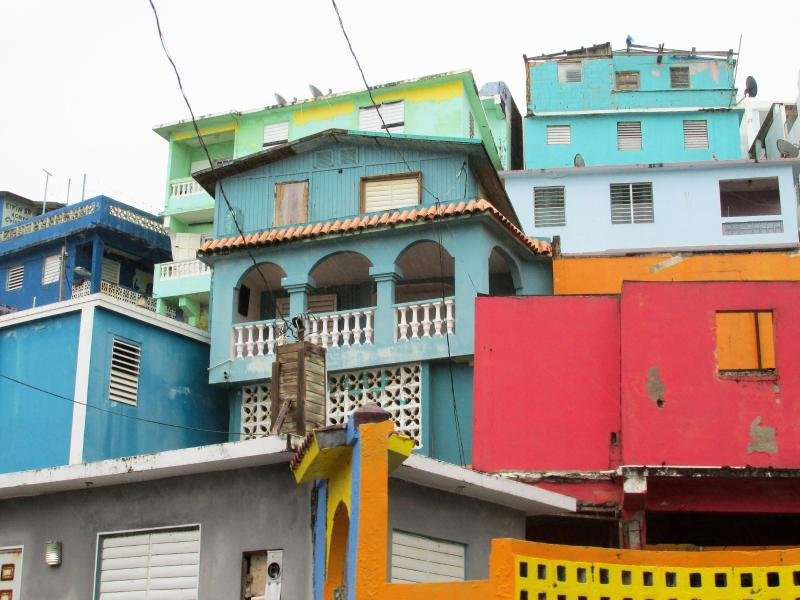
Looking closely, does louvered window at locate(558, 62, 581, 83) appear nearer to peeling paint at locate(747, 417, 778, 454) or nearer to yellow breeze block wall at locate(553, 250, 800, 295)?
yellow breeze block wall at locate(553, 250, 800, 295)

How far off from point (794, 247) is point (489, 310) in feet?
22.2

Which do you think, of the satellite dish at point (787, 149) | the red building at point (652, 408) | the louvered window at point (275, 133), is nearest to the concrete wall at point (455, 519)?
the red building at point (652, 408)

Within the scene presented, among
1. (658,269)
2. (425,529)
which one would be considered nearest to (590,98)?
(658,269)

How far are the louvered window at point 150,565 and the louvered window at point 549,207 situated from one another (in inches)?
788

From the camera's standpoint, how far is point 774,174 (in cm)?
3133

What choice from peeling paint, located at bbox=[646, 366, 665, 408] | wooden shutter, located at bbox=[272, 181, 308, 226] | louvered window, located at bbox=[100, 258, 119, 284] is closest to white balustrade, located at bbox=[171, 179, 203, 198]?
louvered window, located at bbox=[100, 258, 119, 284]

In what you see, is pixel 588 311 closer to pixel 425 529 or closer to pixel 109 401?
pixel 425 529

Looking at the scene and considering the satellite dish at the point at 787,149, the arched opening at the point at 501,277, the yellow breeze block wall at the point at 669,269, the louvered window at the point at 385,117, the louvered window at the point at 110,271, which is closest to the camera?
the yellow breeze block wall at the point at 669,269

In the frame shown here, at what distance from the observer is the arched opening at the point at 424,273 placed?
68.4 ft

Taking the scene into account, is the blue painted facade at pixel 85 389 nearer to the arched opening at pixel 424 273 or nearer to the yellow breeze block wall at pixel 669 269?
the arched opening at pixel 424 273

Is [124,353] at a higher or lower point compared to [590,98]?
lower

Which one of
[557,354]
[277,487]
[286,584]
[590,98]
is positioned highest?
[590,98]

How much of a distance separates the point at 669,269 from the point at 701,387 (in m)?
5.96

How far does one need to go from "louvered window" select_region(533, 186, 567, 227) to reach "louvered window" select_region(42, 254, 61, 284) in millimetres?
14530
